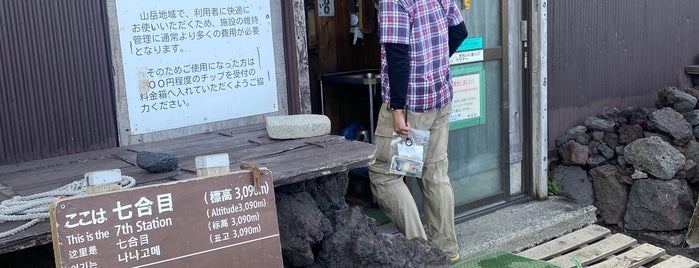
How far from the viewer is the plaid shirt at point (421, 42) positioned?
162 inches

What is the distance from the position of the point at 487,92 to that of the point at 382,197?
1639mm

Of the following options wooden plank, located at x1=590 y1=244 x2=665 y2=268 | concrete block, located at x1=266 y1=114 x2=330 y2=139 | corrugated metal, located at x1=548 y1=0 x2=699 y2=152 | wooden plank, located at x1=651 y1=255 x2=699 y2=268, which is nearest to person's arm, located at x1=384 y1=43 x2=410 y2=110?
concrete block, located at x1=266 y1=114 x2=330 y2=139

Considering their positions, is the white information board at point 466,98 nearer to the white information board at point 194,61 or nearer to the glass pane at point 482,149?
the glass pane at point 482,149

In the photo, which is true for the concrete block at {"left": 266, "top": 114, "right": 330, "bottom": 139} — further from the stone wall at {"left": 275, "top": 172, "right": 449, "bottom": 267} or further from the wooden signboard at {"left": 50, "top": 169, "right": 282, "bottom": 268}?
the wooden signboard at {"left": 50, "top": 169, "right": 282, "bottom": 268}

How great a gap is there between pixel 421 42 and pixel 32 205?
241 cm

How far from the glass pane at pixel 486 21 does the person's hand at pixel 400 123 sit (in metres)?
1.42

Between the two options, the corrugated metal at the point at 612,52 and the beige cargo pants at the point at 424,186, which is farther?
the corrugated metal at the point at 612,52

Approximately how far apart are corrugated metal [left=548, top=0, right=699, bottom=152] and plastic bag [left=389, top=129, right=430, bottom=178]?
7.89ft

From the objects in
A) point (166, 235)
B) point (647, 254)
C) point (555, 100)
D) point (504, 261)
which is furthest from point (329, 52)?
point (166, 235)

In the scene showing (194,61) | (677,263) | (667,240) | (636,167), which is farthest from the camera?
(636,167)

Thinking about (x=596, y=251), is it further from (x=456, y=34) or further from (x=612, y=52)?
(x=612, y=52)

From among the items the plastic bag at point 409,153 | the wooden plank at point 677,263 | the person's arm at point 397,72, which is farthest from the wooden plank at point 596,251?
the person's arm at point 397,72

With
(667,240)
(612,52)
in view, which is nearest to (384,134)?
(667,240)

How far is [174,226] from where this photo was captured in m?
2.57
